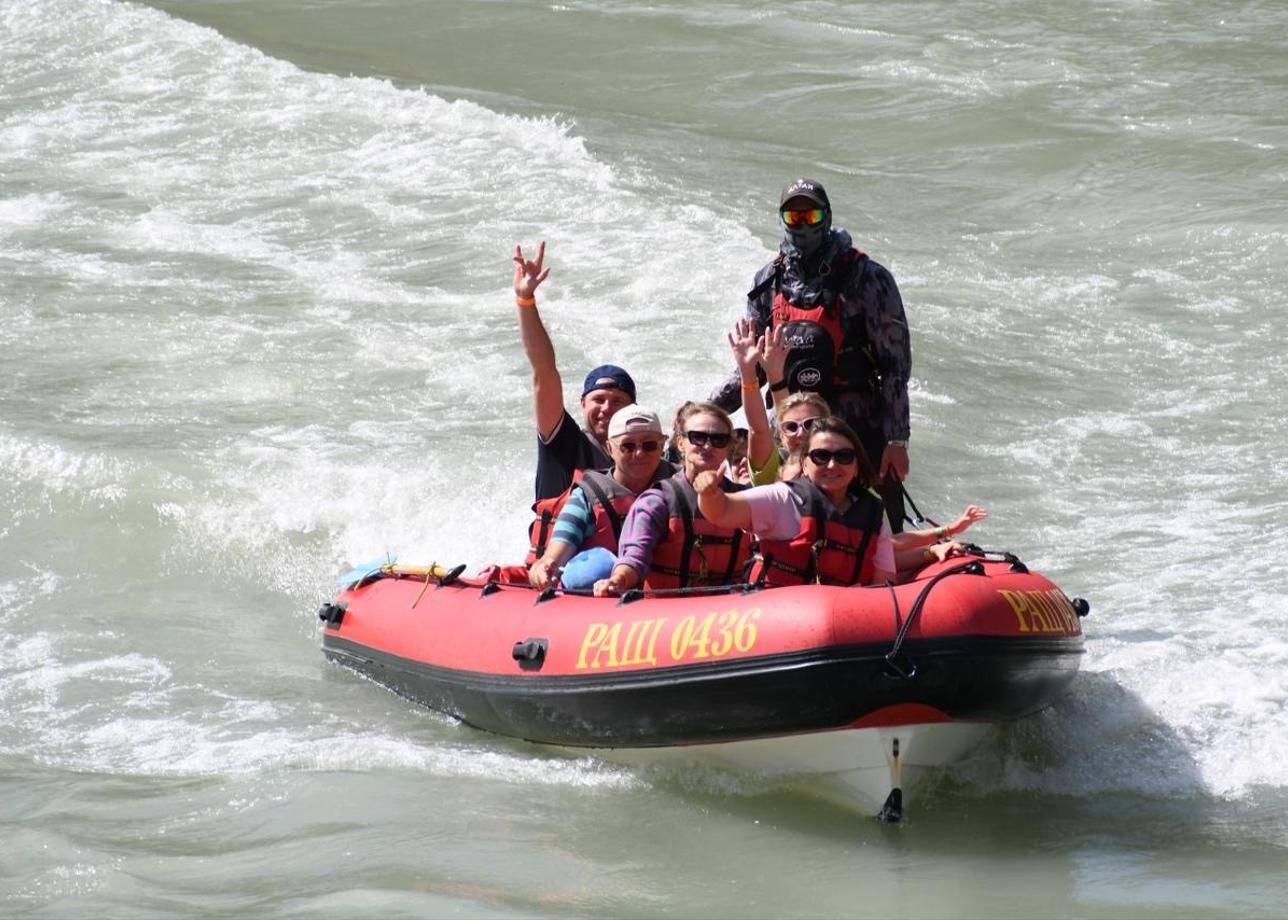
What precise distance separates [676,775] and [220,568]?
3.03m

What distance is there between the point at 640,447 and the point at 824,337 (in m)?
0.72

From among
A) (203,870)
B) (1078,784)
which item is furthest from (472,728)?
(1078,784)

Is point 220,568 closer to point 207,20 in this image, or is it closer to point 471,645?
point 471,645

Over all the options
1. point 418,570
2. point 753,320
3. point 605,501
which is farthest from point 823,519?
point 418,570

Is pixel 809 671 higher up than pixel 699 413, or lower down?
lower down

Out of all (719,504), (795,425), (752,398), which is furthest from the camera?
(752,398)

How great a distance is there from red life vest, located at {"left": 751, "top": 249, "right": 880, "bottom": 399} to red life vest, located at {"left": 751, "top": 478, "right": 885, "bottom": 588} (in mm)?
705

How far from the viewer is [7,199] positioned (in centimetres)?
1280

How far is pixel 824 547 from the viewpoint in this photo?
5.07 m

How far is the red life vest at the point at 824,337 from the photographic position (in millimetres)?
5664

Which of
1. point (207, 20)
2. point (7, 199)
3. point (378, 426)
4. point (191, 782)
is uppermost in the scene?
point (207, 20)

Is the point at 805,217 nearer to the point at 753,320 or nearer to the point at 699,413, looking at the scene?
the point at 753,320

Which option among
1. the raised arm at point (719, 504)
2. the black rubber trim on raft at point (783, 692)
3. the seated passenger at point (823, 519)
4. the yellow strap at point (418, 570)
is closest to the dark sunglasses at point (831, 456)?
the seated passenger at point (823, 519)

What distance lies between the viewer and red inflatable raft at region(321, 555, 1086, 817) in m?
4.71
